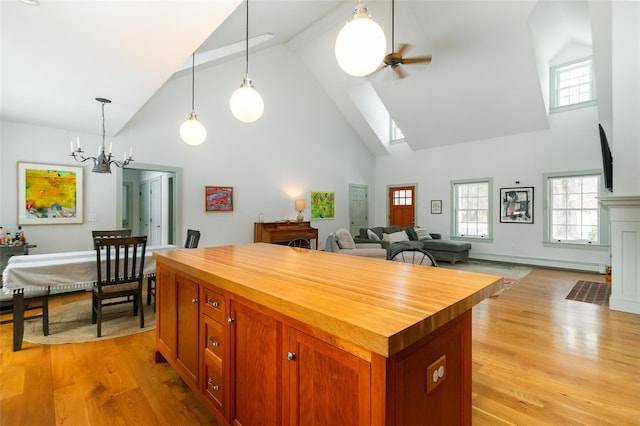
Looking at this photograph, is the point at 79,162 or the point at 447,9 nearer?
the point at 79,162

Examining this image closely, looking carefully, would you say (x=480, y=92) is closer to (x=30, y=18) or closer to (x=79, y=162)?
(x=30, y=18)

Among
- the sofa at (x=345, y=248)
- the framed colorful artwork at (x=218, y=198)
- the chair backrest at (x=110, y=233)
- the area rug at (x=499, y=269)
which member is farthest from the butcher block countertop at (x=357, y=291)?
the area rug at (x=499, y=269)

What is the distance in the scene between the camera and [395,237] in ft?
22.2

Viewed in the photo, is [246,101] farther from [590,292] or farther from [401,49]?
[590,292]

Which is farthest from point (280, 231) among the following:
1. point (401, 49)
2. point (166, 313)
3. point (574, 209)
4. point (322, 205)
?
point (574, 209)

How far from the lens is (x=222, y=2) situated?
176 cm

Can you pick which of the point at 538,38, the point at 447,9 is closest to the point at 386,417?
the point at 447,9

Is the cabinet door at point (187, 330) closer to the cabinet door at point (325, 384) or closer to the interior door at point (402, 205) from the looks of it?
the cabinet door at point (325, 384)

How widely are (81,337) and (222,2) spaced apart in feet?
10.3

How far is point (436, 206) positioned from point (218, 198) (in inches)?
215

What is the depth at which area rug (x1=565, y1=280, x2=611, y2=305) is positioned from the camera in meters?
4.02

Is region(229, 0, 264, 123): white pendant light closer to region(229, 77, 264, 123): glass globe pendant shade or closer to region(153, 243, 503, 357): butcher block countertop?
region(229, 77, 264, 123): glass globe pendant shade

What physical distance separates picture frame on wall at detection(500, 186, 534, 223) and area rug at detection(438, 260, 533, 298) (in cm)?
102

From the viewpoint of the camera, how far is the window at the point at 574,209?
5.89 meters
